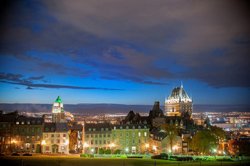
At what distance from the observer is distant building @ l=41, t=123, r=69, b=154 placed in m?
63.6

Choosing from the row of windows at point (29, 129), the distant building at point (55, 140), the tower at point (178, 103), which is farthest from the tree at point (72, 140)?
the tower at point (178, 103)

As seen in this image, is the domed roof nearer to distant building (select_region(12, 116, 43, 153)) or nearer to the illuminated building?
the illuminated building

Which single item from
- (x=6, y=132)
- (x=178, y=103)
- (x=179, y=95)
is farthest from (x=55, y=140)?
(x=179, y=95)

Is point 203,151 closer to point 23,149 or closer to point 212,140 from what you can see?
point 212,140

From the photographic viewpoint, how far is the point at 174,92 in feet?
595

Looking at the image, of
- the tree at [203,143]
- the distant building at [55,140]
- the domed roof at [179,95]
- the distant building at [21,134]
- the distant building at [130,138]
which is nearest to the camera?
the tree at [203,143]

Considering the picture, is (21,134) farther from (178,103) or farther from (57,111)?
(178,103)

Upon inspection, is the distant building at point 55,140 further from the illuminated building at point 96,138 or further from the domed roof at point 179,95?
the domed roof at point 179,95

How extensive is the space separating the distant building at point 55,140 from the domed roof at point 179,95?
11396cm

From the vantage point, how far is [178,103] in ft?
553

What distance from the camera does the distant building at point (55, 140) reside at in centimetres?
6356

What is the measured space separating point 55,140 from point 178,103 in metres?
112

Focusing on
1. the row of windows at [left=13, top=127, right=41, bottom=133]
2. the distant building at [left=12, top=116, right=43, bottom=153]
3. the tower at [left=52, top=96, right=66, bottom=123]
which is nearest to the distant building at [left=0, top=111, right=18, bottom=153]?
the distant building at [left=12, top=116, right=43, bottom=153]

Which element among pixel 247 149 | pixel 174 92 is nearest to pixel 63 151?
pixel 247 149
